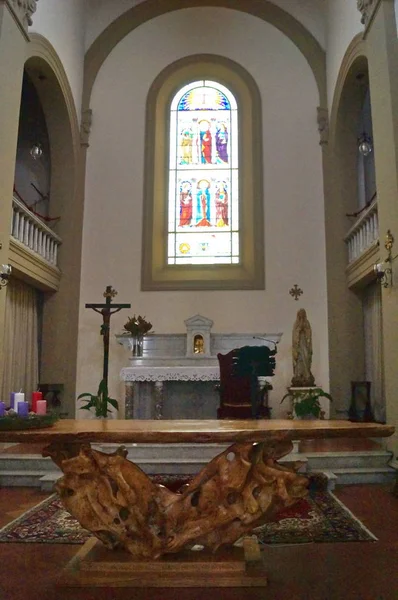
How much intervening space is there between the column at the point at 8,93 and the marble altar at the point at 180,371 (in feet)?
8.11

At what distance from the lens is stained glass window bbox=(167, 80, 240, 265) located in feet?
32.6

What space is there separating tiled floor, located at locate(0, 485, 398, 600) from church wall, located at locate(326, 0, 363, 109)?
7.10 metres

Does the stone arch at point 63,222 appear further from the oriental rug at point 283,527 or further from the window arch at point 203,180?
the oriental rug at point 283,527

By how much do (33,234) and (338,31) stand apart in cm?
621

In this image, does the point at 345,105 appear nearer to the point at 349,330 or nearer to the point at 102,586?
Answer: the point at 349,330

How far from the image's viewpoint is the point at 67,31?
9250 mm

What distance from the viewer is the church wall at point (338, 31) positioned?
8062 mm

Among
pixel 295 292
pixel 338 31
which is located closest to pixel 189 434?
pixel 295 292

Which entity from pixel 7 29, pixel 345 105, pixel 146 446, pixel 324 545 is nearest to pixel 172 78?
pixel 345 105

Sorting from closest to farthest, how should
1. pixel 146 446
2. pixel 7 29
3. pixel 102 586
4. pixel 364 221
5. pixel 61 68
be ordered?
1. pixel 102 586
2. pixel 146 446
3. pixel 7 29
4. pixel 364 221
5. pixel 61 68

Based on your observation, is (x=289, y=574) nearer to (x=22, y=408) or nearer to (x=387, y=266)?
(x=22, y=408)

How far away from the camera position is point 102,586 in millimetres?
2686

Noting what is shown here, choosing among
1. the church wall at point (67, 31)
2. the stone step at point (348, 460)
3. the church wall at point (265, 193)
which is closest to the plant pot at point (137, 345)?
the church wall at point (265, 193)

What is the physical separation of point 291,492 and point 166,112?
8.96 meters
